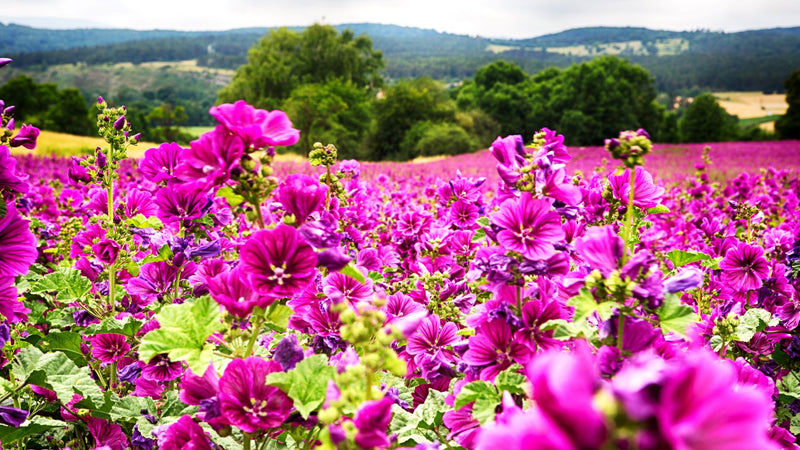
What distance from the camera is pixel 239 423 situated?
3.81 ft

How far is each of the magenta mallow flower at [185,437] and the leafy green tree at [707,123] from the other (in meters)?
65.0

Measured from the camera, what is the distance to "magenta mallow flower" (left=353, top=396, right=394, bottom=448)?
92 centimetres

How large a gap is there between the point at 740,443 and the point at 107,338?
2.39 metres

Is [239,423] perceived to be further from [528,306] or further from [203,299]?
[528,306]

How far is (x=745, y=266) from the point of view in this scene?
2.46 m

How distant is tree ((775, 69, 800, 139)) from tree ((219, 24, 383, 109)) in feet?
132

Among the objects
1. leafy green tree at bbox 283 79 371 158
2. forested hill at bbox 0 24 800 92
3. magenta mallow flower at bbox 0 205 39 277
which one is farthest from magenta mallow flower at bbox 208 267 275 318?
forested hill at bbox 0 24 800 92

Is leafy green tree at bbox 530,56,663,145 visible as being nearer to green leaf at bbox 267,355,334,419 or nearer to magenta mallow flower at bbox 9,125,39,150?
magenta mallow flower at bbox 9,125,39,150

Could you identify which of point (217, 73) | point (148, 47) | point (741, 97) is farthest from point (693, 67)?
point (148, 47)

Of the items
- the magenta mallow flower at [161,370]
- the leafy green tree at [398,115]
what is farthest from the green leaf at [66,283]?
the leafy green tree at [398,115]

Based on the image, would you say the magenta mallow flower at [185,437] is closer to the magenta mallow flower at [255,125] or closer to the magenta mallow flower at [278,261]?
the magenta mallow flower at [278,261]

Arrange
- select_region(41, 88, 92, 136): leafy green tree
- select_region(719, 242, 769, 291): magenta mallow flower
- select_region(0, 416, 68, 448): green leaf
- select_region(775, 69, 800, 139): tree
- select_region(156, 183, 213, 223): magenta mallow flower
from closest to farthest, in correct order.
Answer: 1. select_region(0, 416, 68, 448): green leaf
2. select_region(156, 183, 213, 223): magenta mallow flower
3. select_region(719, 242, 769, 291): magenta mallow flower
4. select_region(775, 69, 800, 139): tree
5. select_region(41, 88, 92, 136): leafy green tree

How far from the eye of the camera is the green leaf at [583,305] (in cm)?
120

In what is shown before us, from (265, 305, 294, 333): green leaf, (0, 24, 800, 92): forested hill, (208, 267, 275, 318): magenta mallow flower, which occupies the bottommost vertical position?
(265, 305, 294, 333): green leaf
